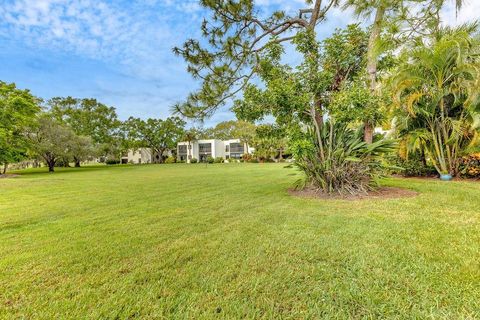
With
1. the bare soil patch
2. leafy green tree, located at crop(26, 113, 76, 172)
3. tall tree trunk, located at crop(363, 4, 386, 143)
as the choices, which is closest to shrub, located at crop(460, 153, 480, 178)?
the bare soil patch

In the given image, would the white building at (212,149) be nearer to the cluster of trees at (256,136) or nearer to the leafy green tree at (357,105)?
the cluster of trees at (256,136)

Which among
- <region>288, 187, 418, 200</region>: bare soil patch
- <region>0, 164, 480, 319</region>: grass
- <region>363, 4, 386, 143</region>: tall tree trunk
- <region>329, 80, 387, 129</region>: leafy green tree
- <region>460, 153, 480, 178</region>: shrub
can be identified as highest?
<region>363, 4, 386, 143</region>: tall tree trunk

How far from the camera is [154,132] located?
43938mm

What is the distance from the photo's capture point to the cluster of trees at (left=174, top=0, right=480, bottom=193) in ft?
18.5

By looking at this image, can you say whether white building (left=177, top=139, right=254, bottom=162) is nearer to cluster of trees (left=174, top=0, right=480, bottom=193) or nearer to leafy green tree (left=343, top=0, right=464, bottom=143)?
cluster of trees (left=174, top=0, right=480, bottom=193)

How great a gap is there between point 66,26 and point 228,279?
33.0ft

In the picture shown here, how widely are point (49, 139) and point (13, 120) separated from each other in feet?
11.6

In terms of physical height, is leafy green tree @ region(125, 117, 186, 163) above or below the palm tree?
above

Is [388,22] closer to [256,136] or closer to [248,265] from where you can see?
[256,136]

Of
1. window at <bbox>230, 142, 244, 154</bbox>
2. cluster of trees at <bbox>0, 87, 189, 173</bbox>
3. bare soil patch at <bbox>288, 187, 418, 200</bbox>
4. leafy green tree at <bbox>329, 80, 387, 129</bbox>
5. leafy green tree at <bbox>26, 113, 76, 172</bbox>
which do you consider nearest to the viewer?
leafy green tree at <bbox>329, 80, 387, 129</bbox>

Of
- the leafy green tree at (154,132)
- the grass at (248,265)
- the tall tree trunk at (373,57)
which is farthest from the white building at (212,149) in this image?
the grass at (248,265)

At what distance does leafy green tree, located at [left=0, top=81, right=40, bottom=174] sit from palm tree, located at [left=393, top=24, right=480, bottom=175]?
2272 centimetres

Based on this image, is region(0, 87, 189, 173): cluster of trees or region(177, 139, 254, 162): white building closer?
region(0, 87, 189, 173): cluster of trees

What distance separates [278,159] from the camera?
37.5 metres
